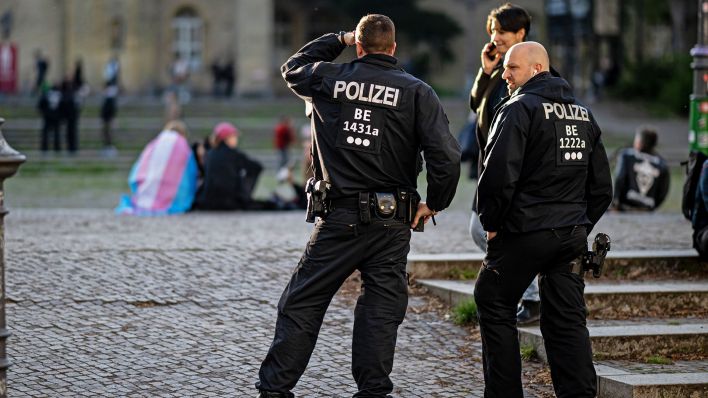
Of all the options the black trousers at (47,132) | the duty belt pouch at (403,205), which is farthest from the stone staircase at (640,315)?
the black trousers at (47,132)

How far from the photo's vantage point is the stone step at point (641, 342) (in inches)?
288

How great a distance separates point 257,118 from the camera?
4412cm

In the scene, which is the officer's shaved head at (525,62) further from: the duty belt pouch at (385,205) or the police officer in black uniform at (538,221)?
the duty belt pouch at (385,205)

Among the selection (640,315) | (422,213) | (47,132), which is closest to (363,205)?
(422,213)

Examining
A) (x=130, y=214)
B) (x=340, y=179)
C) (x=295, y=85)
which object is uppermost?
(x=295, y=85)

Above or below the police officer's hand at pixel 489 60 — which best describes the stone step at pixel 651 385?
below

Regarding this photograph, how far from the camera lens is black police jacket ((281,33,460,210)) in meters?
6.18

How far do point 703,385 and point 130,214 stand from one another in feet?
33.8

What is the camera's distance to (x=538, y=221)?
6.04 meters

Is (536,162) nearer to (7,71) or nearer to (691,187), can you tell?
(691,187)

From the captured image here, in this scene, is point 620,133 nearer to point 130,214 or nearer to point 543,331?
point 130,214

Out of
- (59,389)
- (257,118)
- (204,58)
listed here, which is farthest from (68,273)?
(204,58)

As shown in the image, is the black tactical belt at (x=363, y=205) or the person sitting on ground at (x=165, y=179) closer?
the black tactical belt at (x=363, y=205)

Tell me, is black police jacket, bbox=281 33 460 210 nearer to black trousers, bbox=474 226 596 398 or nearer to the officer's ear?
the officer's ear
